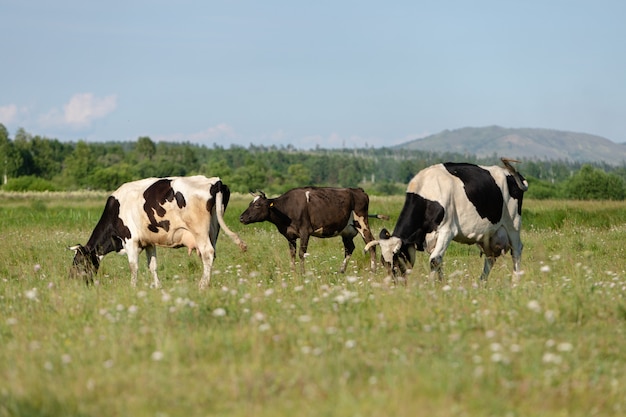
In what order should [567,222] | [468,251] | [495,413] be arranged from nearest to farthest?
1. [495,413]
2. [468,251]
3. [567,222]

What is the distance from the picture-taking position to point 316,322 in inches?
337

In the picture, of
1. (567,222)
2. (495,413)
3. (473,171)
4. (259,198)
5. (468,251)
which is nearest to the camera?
(495,413)

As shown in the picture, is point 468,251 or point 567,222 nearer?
point 468,251

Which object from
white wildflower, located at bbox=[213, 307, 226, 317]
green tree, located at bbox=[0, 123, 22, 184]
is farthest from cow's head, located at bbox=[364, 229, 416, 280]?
green tree, located at bbox=[0, 123, 22, 184]

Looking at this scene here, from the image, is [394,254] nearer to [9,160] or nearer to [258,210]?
[258,210]

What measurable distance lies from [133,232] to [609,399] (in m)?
10.7

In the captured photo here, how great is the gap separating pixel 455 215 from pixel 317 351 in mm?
7629

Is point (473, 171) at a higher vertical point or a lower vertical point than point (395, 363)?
higher

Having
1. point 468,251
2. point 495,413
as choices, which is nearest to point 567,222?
point 468,251

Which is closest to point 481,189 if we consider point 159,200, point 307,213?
point 159,200

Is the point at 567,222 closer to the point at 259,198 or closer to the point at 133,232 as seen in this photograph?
the point at 259,198

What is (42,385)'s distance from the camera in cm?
659

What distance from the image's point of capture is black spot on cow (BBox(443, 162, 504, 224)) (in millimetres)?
14484

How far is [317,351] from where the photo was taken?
7.17 metres
